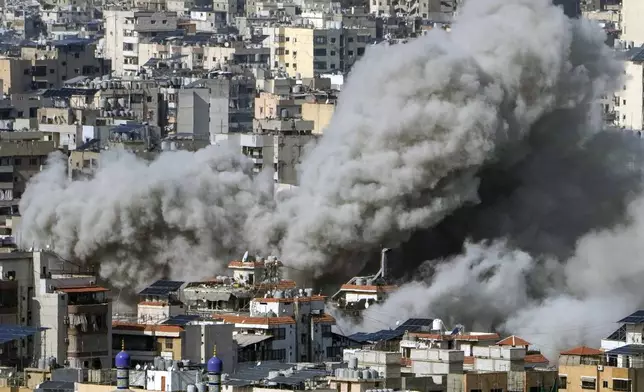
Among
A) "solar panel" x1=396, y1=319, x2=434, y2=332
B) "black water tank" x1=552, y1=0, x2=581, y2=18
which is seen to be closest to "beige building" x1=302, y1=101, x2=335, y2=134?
"black water tank" x1=552, y1=0, x2=581, y2=18

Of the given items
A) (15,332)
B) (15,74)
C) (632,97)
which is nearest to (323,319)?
(15,332)

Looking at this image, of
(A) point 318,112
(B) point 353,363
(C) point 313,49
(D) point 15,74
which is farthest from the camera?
(C) point 313,49

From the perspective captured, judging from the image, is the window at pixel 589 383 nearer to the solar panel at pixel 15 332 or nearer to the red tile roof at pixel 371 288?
the solar panel at pixel 15 332

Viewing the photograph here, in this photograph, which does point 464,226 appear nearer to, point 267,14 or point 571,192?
point 571,192

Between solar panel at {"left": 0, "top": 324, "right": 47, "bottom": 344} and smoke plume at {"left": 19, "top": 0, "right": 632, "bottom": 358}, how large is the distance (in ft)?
33.7

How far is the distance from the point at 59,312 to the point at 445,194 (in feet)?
38.9

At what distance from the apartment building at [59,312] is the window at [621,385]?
670 centimetres

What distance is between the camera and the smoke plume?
55.8m

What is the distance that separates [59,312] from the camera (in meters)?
45.9

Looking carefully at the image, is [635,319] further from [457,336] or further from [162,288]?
[162,288]

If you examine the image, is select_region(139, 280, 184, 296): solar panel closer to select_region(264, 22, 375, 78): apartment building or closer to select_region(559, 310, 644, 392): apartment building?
select_region(559, 310, 644, 392): apartment building

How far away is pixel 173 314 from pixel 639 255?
432 inches

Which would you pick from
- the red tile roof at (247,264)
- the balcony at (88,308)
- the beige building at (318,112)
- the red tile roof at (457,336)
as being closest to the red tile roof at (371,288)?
the red tile roof at (247,264)

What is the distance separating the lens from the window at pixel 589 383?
43.3 meters
